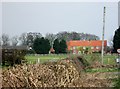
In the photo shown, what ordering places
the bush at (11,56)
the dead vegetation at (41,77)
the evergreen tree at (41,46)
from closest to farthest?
1. the dead vegetation at (41,77)
2. the bush at (11,56)
3. the evergreen tree at (41,46)

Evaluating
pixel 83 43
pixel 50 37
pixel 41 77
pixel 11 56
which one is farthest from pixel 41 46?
pixel 41 77

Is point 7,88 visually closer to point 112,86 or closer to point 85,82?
point 85,82

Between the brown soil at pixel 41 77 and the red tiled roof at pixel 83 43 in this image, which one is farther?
the red tiled roof at pixel 83 43

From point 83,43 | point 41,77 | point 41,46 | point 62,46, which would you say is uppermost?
point 41,77

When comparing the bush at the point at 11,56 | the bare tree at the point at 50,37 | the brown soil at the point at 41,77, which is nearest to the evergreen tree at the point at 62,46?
Answer: the bare tree at the point at 50,37

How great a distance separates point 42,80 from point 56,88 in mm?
375

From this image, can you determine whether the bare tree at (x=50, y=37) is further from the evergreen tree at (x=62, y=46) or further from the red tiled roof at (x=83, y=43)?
the red tiled roof at (x=83, y=43)

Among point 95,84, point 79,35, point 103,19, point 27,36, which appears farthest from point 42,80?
point 79,35

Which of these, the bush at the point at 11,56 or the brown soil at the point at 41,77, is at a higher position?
the brown soil at the point at 41,77

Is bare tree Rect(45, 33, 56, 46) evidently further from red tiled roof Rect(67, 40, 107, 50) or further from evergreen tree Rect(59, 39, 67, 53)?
red tiled roof Rect(67, 40, 107, 50)

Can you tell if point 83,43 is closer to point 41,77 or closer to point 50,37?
point 50,37

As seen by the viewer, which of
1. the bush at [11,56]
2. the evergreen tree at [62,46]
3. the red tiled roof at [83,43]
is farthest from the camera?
the red tiled roof at [83,43]

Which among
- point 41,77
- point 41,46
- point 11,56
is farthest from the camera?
point 41,46

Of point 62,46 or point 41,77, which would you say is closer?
point 41,77
